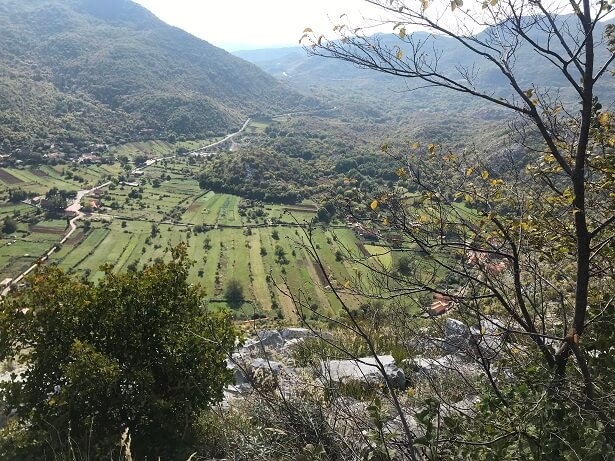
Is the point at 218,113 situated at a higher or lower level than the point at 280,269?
higher

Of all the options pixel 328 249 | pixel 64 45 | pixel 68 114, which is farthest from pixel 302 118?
pixel 328 249

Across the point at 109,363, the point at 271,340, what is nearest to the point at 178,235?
the point at 271,340

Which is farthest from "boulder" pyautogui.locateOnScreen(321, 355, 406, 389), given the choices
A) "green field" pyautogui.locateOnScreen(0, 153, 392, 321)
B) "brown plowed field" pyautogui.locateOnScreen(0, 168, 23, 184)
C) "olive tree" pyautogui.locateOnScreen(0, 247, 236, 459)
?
"brown plowed field" pyautogui.locateOnScreen(0, 168, 23, 184)

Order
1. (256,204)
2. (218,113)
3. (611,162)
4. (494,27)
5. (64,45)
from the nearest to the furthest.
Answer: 1. (494,27)
2. (611,162)
3. (256,204)
4. (218,113)
5. (64,45)

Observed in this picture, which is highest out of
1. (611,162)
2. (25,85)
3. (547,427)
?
(611,162)

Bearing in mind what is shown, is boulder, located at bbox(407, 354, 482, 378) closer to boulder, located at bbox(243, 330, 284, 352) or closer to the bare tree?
the bare tree

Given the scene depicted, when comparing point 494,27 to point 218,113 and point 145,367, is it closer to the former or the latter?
point 145,367

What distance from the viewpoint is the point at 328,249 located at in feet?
198

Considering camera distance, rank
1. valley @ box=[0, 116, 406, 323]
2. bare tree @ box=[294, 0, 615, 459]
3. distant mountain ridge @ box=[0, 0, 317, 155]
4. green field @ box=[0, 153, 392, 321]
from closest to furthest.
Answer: bare tree @ box=[294, 0, 615, 459]
valley @ box=[0, 116, 406, 323]
green field @ box=[0, 153, 392, 321]
distant mountain ridge @ box=[0, 0, 317, 155]

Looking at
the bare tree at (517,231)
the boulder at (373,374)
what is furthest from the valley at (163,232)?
the bare tree at (517,231)

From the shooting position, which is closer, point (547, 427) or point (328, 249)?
point (547, 427)

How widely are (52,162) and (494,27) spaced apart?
115035mm

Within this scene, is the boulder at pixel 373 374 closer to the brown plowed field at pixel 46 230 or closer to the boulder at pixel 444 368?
the boulder at pixel 444 368

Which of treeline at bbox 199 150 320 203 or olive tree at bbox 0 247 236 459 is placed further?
treeline at bbox 199 150 320 203
